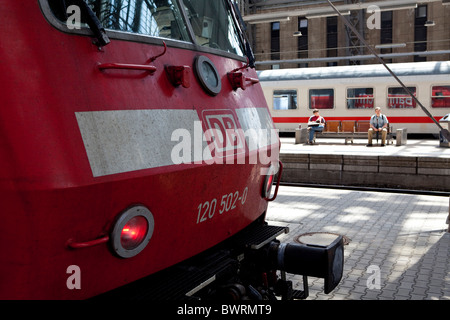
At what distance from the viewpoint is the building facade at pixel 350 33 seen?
31.1 meters

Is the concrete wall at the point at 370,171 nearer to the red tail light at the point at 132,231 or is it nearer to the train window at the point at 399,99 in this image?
the train window at the point at 399,99

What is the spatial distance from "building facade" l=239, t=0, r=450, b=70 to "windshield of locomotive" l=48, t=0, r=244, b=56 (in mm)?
25514

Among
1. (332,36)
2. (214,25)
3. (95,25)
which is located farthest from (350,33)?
(95,25)

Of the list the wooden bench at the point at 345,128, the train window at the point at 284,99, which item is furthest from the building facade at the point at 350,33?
the wooden bench at the point at 345,128

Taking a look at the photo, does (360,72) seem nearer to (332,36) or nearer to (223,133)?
(332,36)

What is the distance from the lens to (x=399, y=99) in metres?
19.9

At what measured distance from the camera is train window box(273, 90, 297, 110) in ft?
72.6

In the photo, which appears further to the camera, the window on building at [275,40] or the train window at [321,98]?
the window on building at [275,40]

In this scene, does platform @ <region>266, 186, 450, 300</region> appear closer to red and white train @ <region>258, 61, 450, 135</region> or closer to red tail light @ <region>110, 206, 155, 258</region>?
red tail light @ <region>110, 206, 155, 258</region>

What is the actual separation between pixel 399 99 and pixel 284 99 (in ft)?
17.0
